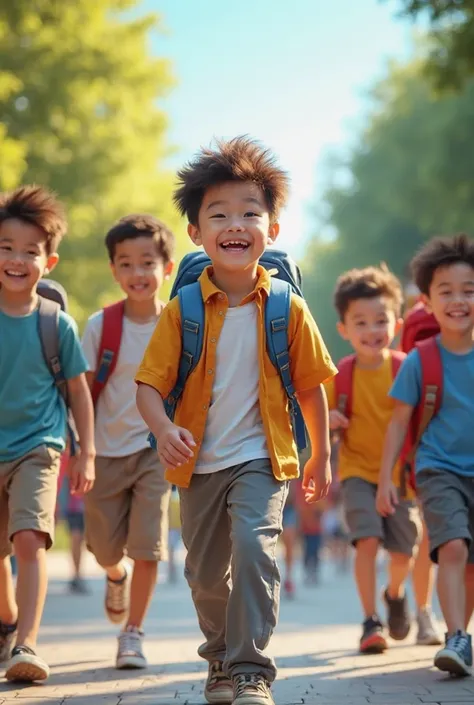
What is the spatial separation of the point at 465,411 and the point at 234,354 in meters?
1.71

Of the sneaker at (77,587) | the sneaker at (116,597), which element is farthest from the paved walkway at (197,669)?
the sneaker at (77,587)

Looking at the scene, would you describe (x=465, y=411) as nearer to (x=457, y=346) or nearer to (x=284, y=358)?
(x=457, y=346)

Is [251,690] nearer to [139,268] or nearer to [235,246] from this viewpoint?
[235,246]

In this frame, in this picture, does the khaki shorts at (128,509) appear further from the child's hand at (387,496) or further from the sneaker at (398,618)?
Answer: the sneaker at (398,618)

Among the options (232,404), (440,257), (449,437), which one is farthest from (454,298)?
(232,404)

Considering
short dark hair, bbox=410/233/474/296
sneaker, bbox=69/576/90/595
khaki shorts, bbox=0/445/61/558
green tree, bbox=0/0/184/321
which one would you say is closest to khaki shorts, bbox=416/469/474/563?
short dark hair, bbox=410/233/474/296

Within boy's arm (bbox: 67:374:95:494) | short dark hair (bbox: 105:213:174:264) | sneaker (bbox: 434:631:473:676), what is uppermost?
short dark hair (bbox: 105:213:174:264)

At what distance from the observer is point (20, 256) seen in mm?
6297

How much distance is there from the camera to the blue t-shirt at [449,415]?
635cm

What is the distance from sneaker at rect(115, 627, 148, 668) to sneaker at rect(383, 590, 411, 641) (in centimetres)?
178

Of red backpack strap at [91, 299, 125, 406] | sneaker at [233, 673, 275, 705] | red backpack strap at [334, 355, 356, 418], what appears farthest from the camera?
red backpack strap at [334, 355, 356, 418]

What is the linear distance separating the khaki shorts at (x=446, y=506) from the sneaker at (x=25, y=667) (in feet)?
6.19

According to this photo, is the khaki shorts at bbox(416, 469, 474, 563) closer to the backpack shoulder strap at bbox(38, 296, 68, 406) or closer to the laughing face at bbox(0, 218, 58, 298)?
the backpack shoulder strap at bbox(38, 296, 68, 406)

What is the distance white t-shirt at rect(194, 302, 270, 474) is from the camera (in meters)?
5.04
